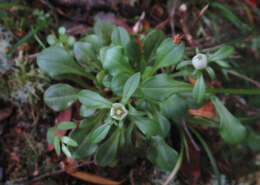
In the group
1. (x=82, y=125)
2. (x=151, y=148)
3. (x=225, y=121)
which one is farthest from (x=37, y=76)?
(x=225, y=121)

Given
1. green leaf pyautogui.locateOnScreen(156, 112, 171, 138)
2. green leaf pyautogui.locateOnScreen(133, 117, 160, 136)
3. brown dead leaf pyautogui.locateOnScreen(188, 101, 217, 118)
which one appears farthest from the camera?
brown dead leaf pyautogui.locateOnScreen(188, 101, 217, 118)

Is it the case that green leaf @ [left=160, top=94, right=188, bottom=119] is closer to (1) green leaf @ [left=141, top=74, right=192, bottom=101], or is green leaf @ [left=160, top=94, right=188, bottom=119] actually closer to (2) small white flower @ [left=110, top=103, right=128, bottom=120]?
(1) green leaf @ [left=141, top=74, right=192, bottom=101]

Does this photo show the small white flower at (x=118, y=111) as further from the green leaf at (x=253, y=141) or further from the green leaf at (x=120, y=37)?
the green leaf at (x=253, y=141)

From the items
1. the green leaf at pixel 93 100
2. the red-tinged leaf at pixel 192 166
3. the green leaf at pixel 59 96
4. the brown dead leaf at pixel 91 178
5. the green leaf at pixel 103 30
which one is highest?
the green leaf at pixel 103 30

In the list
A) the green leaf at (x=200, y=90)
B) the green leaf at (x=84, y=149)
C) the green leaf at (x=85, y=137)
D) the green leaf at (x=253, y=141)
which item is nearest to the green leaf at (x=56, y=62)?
the green leaf at (x=85, y=137)

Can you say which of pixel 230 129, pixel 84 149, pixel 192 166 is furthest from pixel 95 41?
pixel 192 166

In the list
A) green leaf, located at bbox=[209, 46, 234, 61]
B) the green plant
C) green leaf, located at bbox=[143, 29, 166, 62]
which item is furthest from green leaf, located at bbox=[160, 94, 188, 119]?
green leaf, located at bbox=[143, 29, 166, 62]

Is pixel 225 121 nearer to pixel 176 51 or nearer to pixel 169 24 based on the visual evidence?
pixel 176 51
